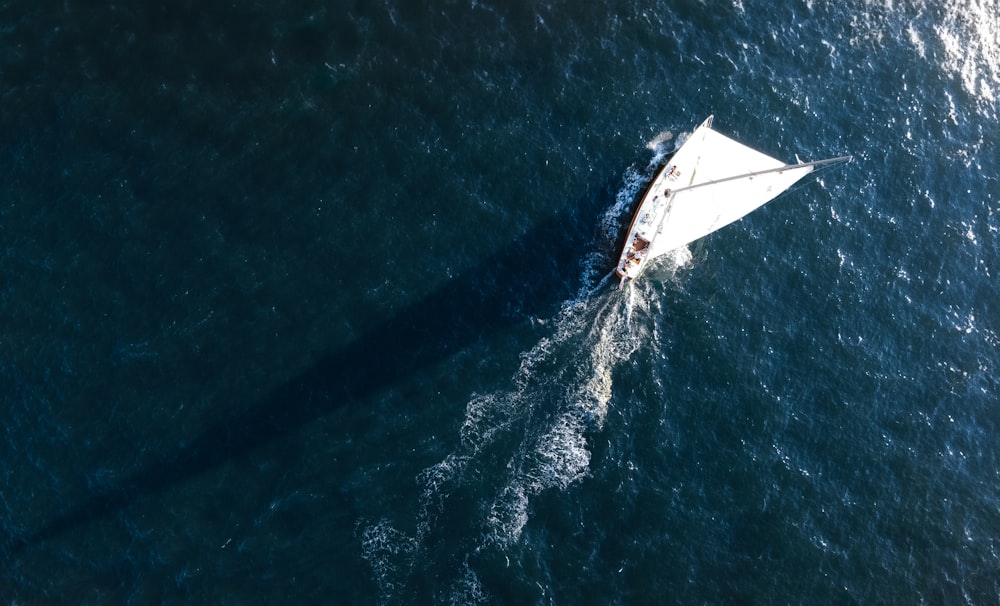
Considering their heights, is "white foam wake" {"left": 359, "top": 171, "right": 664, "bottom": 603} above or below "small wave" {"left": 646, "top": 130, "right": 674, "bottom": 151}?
below

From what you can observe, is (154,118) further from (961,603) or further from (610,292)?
(961,603)

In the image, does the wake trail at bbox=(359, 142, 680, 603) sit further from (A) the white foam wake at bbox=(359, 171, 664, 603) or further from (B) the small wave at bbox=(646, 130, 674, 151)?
(B) the small wave at bbox=(646, 130, 674, 151)

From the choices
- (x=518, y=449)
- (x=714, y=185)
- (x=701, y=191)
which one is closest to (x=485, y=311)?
(x=518, y=449)

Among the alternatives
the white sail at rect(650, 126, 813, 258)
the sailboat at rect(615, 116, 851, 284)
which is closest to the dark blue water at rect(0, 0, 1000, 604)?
the white sail at rect(650, 126, 813, 258)

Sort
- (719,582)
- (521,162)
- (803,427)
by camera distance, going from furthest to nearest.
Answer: (521,162)
(803,427)
(719,582)

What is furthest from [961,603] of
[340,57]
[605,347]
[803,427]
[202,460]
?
[340,57]

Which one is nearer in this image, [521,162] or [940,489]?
[940,489]

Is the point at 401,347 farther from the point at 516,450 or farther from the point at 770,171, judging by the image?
the point at 770,171
